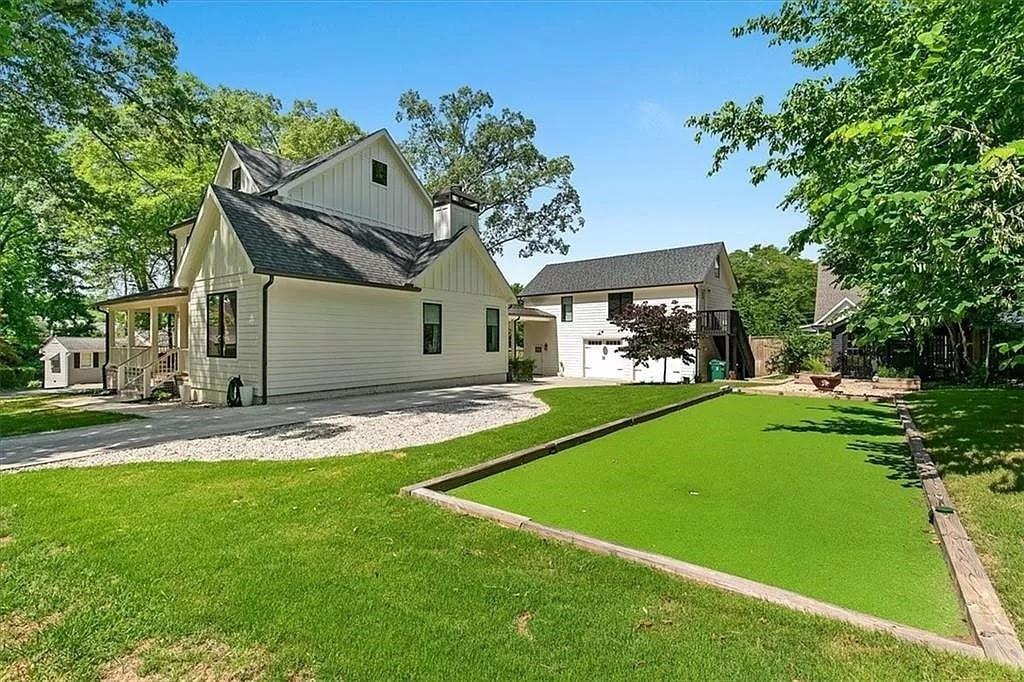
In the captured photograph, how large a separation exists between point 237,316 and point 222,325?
976mm

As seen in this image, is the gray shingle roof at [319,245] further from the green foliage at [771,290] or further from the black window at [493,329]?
the green foliage at [771,290]

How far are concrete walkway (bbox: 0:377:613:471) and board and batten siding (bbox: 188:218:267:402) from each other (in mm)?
916

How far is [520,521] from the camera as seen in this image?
13.5 ft

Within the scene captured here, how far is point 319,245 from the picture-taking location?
14.0 meters

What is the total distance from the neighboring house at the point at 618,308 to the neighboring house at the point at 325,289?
6.89 m

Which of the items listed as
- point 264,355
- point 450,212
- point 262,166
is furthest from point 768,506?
point 262,166

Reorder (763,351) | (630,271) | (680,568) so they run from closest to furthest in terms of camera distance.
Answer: (680,568) < (763,351) < (630,271)

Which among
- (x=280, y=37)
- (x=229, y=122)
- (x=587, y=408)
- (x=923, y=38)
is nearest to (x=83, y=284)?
(x=229, y=122)

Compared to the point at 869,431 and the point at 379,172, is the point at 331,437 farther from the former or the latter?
the point at 379,172

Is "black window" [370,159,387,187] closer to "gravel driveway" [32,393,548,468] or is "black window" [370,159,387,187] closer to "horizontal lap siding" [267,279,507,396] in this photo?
"horizontal lap siding" [267,279,507,396]


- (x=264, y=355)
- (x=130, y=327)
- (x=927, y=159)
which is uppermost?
(x=927, y=159)

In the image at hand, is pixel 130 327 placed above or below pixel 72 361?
above

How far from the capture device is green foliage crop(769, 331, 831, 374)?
22531mm

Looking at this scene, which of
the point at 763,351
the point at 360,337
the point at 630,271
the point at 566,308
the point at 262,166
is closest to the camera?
the point at 360,337
